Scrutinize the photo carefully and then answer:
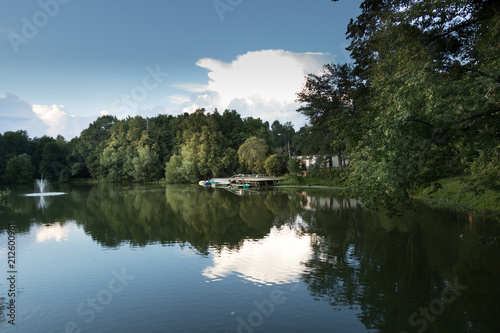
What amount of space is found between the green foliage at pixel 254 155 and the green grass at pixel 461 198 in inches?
1313

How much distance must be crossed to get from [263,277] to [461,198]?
19.5m

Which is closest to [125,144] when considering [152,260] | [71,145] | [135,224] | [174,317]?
[71,145]

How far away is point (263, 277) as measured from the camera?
11.4m

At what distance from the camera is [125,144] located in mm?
84188

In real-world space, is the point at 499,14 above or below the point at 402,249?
above

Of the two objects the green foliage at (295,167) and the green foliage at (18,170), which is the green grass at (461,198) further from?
the green foliage at (18,170)

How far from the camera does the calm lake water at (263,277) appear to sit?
838cm

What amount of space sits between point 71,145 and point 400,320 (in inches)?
4289

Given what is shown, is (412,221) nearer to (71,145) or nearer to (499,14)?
(499,14)

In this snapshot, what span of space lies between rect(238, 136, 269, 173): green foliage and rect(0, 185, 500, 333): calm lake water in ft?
128

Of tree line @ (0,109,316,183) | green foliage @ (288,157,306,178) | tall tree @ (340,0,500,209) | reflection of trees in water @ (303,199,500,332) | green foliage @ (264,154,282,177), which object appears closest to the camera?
reflection of trees in water @ (303,199,500,332)

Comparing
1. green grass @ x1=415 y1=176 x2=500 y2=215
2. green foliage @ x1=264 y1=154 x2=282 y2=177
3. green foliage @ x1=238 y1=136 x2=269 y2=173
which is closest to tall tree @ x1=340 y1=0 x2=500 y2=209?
green grass @ x1=415 y1=176 x2=500 y2=215

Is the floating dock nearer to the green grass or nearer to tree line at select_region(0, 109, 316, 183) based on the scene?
tree line at select_region(0, 109, 316, 183)

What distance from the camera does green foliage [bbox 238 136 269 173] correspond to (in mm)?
60000
